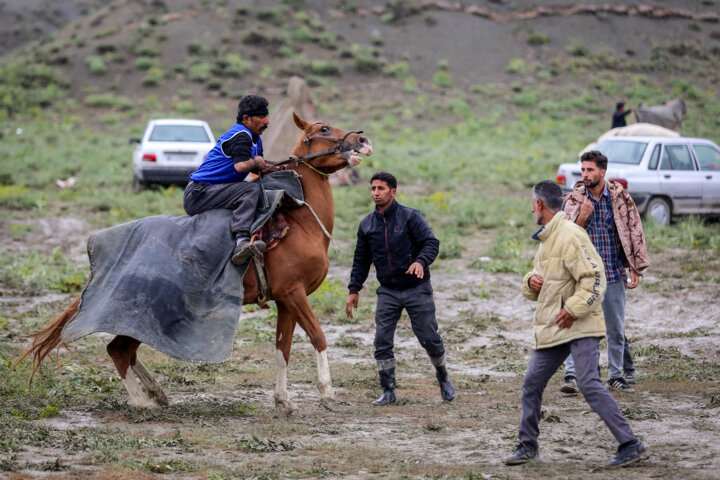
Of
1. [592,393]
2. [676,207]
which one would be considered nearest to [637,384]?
[592,393]

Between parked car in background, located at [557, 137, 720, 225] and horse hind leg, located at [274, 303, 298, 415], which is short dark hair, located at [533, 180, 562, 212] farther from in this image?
parked car in background, located at [557, 137, 720, 225]

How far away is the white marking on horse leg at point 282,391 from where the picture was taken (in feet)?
23.2

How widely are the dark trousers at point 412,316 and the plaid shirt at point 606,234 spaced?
1689 millimetres

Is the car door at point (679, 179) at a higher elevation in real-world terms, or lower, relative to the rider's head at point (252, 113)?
lower

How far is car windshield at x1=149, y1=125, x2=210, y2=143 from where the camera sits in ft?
68.8

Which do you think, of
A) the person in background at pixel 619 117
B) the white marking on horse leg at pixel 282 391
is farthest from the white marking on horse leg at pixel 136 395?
the person in background at pixel 619 117

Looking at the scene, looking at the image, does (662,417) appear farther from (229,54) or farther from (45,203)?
(229,54)

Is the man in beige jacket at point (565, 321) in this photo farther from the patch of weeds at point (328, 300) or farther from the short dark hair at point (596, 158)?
the patch of weeds at point (328, 300)

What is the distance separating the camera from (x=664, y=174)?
637 inches

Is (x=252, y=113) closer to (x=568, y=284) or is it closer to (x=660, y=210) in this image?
(x=568, y=284)

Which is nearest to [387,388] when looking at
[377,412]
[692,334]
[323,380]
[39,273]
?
[377,412]

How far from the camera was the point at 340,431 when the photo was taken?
634 centimetres

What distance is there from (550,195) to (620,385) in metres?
3.07

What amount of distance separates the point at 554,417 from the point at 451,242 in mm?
8667
